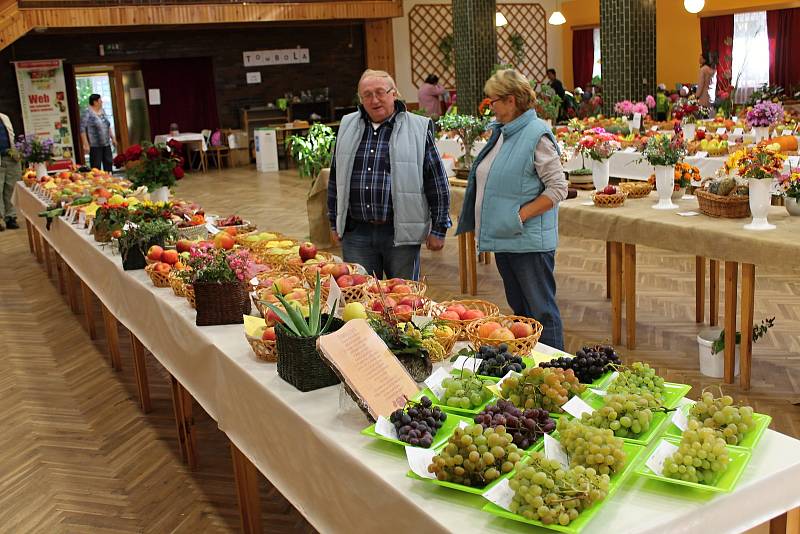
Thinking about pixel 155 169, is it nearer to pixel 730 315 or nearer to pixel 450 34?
pixel 730 315

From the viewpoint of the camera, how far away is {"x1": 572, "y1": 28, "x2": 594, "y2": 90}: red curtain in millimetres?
18859

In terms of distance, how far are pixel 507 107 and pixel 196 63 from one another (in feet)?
47.0

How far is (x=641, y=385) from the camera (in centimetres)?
190

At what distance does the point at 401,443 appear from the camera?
1.76 m

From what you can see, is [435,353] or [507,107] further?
Answer: [507,107]

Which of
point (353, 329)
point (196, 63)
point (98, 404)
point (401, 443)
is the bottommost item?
point (98, 404)

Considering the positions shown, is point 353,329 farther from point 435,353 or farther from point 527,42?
point 527,42

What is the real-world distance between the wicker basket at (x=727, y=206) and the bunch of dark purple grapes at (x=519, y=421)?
2.56m

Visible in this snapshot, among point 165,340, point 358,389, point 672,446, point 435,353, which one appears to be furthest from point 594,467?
point 165,340

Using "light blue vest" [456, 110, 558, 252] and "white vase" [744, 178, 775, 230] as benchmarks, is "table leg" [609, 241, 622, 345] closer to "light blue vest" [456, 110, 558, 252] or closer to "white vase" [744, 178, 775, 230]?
"white vase" [744, 178, 775, 230]

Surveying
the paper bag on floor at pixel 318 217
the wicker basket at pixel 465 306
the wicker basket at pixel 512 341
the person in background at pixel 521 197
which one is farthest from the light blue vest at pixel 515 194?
the paper bag on floor at pixel 318 217

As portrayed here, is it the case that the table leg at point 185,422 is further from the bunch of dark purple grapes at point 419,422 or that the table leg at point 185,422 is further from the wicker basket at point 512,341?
the bunch of dark purple grapes at point 419,422

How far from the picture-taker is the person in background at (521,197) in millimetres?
3373

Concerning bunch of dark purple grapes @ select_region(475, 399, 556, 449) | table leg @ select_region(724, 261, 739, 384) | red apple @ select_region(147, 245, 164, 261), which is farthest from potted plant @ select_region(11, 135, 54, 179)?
bunch of dark purple grapes @ select_region(475, 399, 556, 449)
